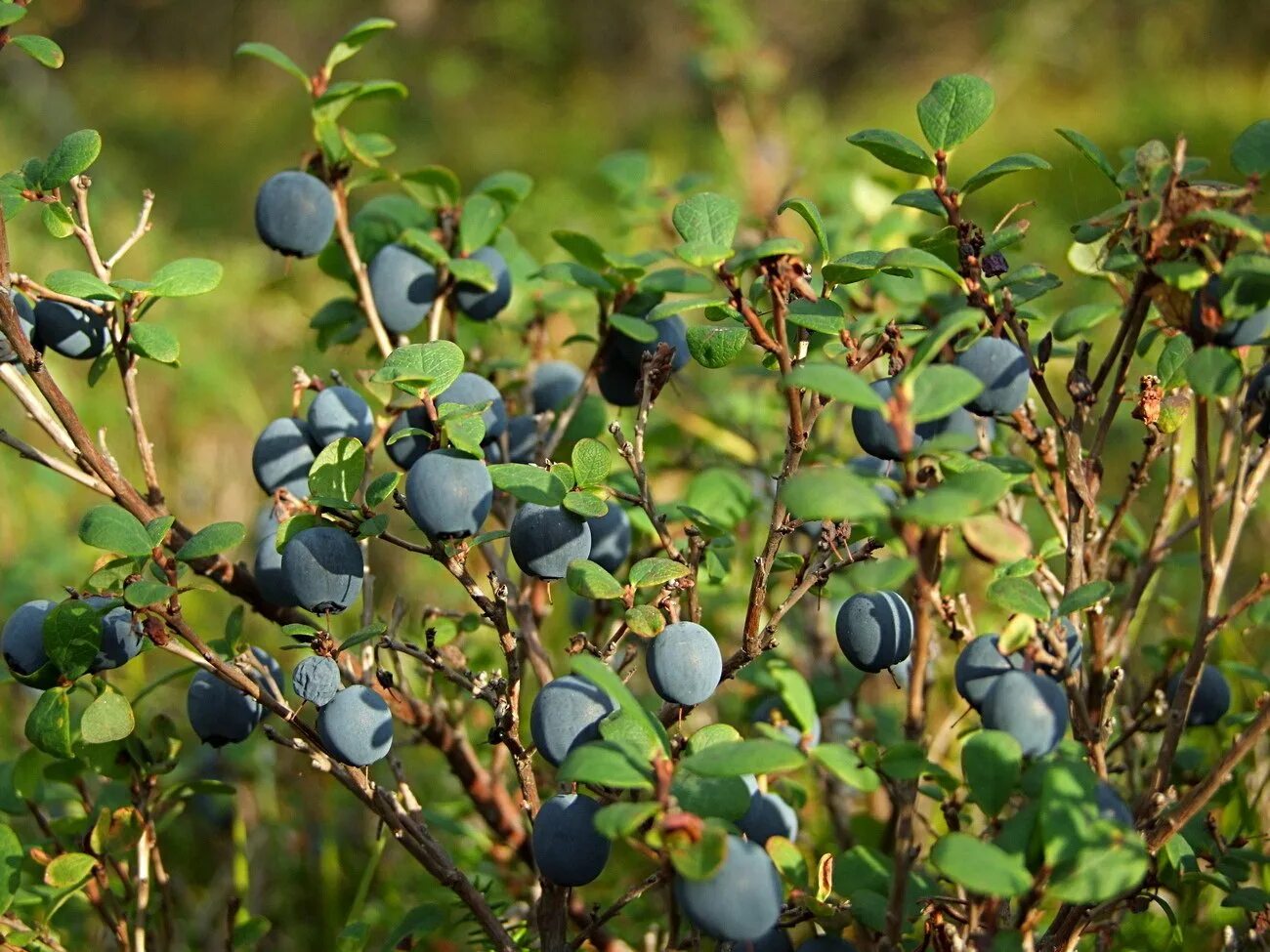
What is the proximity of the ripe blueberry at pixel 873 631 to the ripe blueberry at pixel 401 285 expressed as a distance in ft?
1.74

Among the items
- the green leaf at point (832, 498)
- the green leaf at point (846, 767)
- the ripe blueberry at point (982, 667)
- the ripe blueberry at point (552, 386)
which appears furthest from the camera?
the ripe blueberry at point (552, 386)

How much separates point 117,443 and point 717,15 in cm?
198

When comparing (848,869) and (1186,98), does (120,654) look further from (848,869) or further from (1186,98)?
(1186,98)

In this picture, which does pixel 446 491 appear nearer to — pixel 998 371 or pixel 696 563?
pixel 696 563

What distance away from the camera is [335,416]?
1.07 m

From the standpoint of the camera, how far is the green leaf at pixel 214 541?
34.4 inches

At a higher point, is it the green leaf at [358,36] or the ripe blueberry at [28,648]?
the green leaf at [358,36]

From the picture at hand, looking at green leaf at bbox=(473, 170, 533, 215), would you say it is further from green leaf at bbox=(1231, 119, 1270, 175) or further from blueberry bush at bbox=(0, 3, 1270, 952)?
green leaf at bbox=(1231, 119, 1270, 175)

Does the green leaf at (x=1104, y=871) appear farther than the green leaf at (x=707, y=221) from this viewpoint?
No

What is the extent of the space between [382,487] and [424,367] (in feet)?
0.29

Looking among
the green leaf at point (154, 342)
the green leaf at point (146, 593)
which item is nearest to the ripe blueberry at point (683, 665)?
the green leaf at point (146, 593)

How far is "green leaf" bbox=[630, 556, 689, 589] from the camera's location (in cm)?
89

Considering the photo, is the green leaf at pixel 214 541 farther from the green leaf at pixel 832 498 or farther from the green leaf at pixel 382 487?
the green leaf at pixel 832 498

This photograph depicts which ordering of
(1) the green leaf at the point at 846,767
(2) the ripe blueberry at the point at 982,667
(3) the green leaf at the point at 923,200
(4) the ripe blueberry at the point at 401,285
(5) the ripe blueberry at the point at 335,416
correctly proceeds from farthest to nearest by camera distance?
(4) the ripe blueberry at the point at 401,285 < (5) the ripe blueberry at the point at 335,416 < (3) the green leaf at the point at 923,200 < (2) the ripe blueberry at the point at 982,667 < (1) the green leaf at the point at 846,767
